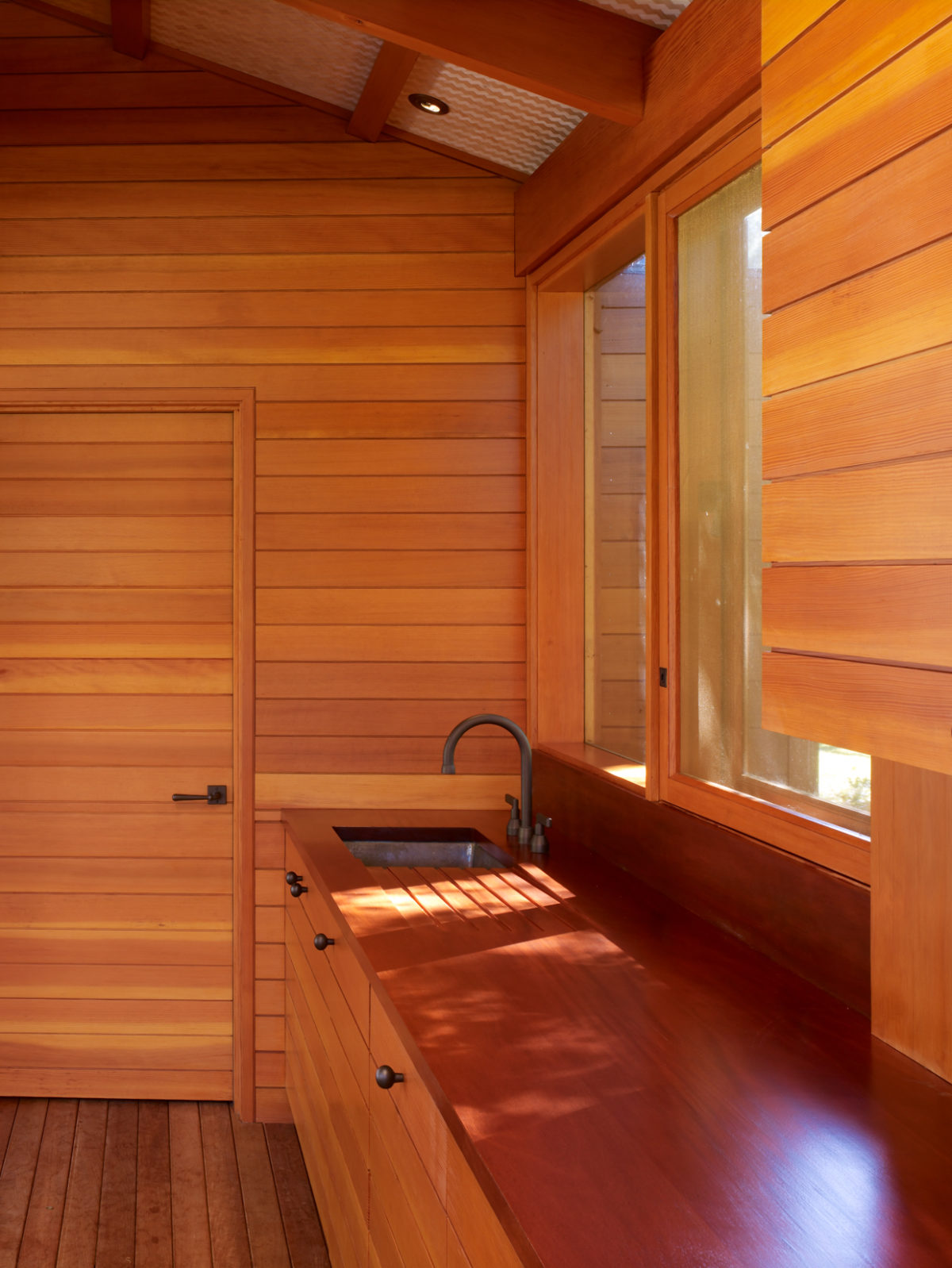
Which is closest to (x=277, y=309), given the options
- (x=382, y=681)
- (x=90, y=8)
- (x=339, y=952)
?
(x=90, y=8)

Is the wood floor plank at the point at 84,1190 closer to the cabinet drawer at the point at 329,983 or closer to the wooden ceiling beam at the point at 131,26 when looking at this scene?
the cabinet drawer at the point at 329,983

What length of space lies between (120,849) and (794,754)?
226cm

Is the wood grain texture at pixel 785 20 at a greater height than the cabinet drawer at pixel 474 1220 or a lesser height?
greater

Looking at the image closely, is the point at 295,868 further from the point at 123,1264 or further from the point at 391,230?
the point at 391,230

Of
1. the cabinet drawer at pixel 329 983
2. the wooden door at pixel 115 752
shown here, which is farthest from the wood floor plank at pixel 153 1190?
the cabinet drawer at pixel 329 983

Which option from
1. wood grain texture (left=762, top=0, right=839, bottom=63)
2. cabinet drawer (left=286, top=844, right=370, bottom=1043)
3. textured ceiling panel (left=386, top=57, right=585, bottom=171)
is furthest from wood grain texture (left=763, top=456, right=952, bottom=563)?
textured ceiling panel (left=386, top=57, right=585, bottom=171)

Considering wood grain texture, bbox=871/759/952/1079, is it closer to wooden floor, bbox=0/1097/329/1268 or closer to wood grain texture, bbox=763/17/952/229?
wood grain texture, bbox=763/17/952/229

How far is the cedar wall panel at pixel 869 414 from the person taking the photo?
1066mm

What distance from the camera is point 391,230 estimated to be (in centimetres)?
331

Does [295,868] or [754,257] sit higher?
[754,257]

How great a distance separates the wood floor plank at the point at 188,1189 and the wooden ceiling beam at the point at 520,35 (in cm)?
271

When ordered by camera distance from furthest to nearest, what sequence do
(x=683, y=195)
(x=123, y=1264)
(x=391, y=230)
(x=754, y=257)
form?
(x=391, y=230) → (x=123, y=1264) → (x=683, y=195) → (x=754, y=257)

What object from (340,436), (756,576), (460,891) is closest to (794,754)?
(756,576)

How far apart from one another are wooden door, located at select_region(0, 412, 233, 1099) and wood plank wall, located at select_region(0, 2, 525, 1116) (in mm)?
187
